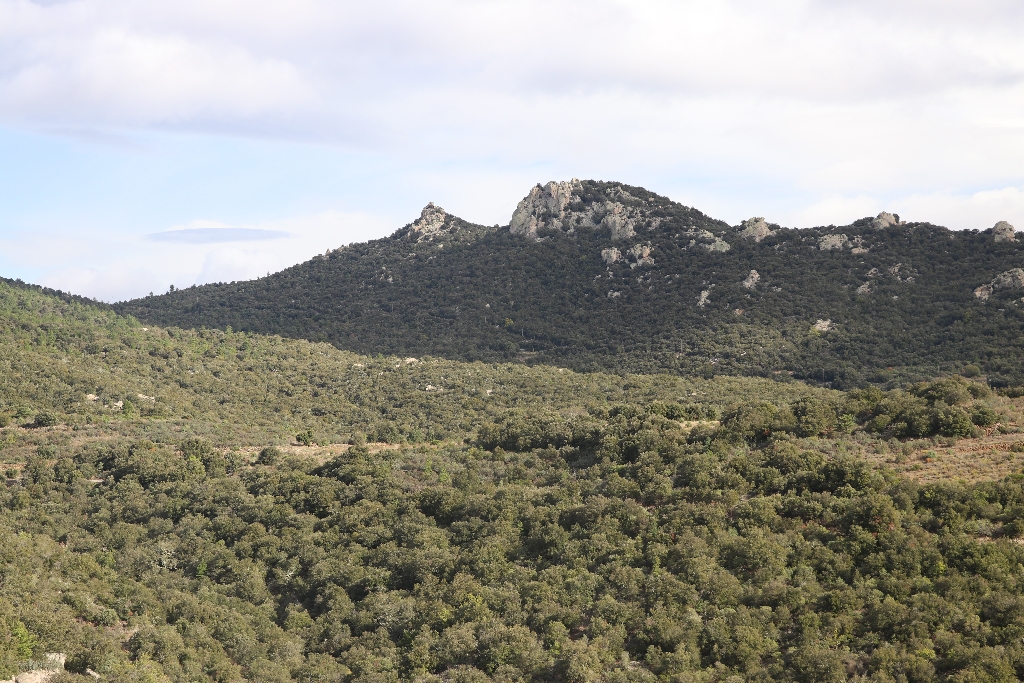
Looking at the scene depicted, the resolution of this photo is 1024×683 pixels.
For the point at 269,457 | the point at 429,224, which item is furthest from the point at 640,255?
the point at 269,457

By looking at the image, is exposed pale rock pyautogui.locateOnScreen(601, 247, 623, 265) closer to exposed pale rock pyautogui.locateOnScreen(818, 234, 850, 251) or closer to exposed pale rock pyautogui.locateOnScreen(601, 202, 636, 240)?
exposed pale rock pyautogui.locateOnScreen(601, 202, 636, 240)

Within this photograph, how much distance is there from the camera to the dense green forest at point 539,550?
26438mm

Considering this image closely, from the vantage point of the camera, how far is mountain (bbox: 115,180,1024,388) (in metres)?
103

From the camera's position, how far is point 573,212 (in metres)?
161

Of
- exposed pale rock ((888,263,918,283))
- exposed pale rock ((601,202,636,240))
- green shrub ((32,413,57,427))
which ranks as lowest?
green shrub ((32,413,57,427))

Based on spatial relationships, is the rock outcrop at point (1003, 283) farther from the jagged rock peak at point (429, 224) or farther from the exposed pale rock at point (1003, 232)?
the jagged rock peak at point (429, 224)

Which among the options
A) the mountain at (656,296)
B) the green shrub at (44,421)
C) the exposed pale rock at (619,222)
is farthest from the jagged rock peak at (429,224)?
the green shrub at (44,421)

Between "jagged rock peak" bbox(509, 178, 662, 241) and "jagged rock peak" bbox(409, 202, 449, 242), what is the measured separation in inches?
883

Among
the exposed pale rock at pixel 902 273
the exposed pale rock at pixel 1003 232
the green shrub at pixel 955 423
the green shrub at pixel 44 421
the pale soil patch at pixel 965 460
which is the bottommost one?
the pale soil patch at pixel 965 460

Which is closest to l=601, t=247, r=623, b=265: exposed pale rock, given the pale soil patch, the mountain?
the mountain

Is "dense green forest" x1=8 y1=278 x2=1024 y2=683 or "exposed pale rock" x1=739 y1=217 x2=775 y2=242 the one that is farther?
"exposed pale rock" x1=739 y1=217 x2=775 y2=242

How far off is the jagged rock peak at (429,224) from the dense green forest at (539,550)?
120 meters

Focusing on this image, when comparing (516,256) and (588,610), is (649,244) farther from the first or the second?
(588,610)

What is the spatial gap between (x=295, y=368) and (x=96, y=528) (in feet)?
190
